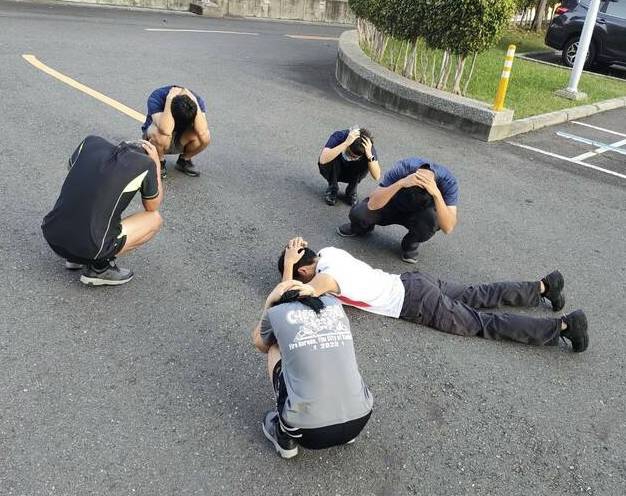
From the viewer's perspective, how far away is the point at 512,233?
5.41 meters

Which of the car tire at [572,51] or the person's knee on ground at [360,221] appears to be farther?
the car tire at [572,51]

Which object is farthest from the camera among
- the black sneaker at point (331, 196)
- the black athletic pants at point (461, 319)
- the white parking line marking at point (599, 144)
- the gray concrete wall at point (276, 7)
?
the gray concrete wall at point (276, 7)

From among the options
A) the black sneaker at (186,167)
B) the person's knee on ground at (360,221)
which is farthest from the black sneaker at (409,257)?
the black sneaker at (186,167)

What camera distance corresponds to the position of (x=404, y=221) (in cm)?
475

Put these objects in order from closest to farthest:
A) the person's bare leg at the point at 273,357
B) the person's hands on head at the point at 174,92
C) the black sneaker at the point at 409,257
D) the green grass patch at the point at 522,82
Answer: the person's bare leg at the point at 273,357, the black sneaker at the point at 409,257, the person's hands on head at the point at 174,92, the green grass patch at the point at 522,82

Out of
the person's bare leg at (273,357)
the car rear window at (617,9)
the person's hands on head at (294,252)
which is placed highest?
the car rear window at (617,9)

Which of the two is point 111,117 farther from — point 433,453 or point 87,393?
point 433,453

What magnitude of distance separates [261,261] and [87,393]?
1761 millimetres

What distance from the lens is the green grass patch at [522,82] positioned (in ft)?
30.4

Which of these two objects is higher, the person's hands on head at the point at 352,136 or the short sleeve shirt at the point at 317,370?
the person's hands on head at the point at 352,136

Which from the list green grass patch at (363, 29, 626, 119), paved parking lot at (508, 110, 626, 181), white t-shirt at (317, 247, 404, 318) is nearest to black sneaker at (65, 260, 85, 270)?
white t-shirt at (317, 247, 404, 318)

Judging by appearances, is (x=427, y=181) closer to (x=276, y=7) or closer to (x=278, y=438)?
(x=278, y=438)

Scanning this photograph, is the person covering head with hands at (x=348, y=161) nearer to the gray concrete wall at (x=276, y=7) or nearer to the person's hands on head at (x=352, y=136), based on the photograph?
the person's hands on head at (x=352, y=136)

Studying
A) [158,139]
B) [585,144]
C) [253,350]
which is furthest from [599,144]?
[253,350]
